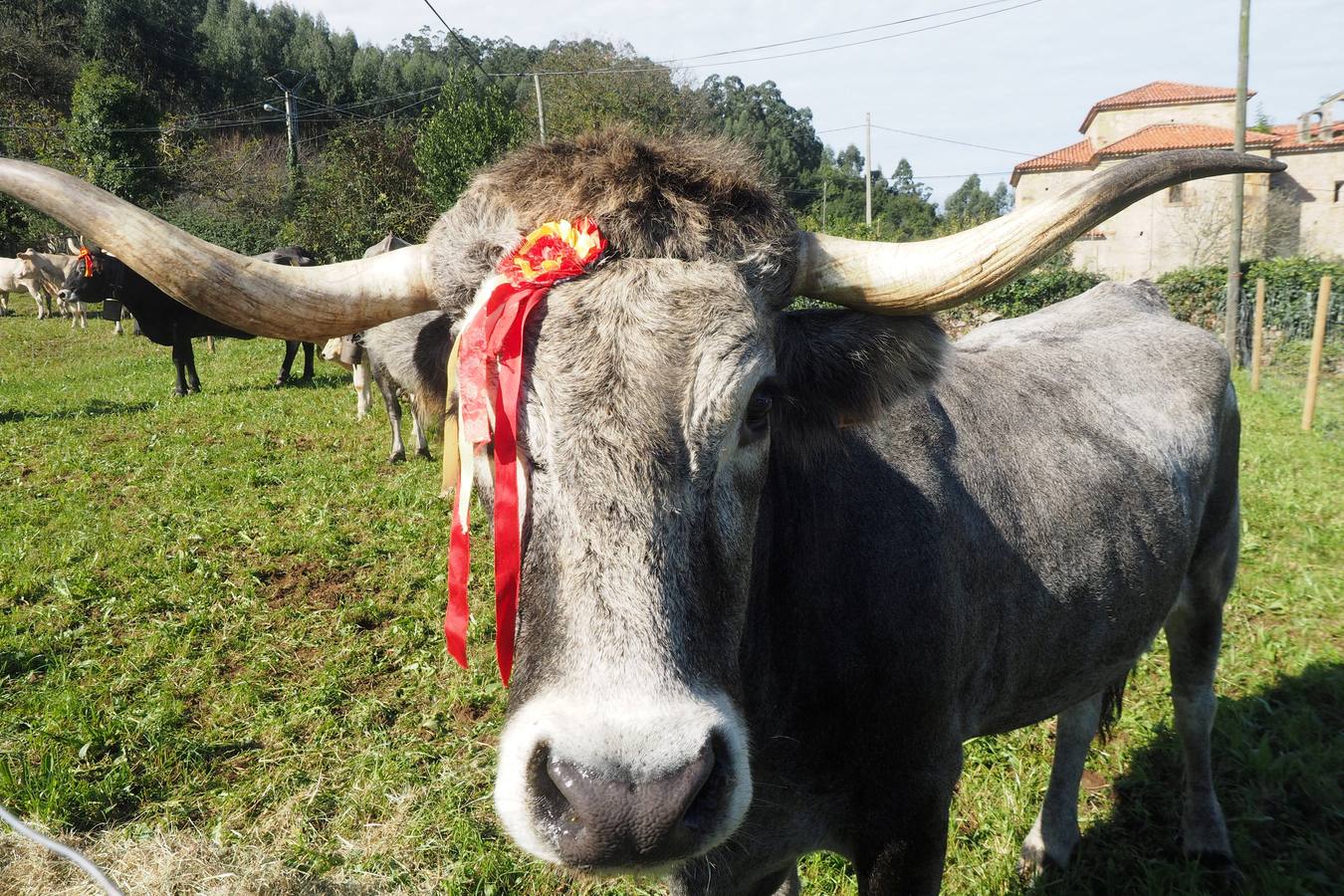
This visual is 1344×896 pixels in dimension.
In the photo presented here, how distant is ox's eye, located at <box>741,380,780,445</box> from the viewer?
1892 mm

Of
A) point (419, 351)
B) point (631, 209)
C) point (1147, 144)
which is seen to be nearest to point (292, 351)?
point (419, 351)

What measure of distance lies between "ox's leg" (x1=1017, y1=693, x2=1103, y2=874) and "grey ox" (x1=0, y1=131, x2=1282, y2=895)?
0.02m

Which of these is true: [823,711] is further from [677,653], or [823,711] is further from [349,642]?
[349,642]

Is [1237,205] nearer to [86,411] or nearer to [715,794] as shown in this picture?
[715,794]

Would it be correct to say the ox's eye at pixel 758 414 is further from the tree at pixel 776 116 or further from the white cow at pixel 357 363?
the tree at pixel 776 116

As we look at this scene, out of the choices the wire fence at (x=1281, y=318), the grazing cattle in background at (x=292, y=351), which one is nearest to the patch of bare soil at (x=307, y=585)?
the grazing cattle in background at (x=292, y=351)

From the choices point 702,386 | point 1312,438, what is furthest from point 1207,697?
point 1312,438

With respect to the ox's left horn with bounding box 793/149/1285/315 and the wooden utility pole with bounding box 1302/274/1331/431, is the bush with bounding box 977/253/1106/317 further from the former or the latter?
the ox's left horn with bounding box 793/149/1285/315

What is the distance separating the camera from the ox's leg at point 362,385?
37.1 ft

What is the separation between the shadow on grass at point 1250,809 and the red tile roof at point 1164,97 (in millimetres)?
48890

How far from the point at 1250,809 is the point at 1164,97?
51.0 m

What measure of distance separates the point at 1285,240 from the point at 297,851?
45477 millimetres

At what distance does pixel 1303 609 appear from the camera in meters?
5.79

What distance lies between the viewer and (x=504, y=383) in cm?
174
